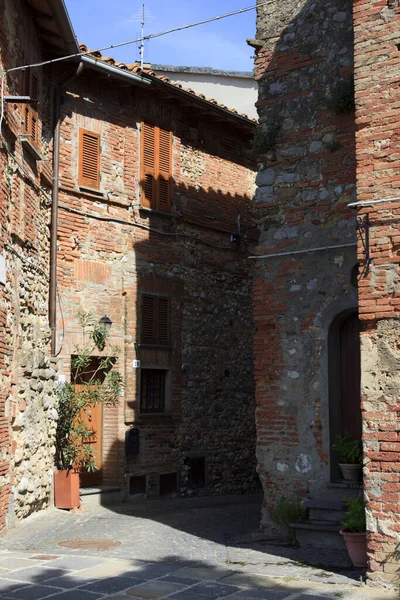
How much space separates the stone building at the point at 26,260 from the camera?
393 inches

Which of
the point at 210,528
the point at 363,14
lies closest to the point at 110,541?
the point at 210,528

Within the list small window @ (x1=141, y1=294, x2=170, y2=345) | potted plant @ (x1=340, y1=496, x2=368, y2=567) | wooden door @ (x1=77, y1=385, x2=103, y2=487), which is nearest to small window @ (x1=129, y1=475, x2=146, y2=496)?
wooden door @ (x1=77, y1=385, x2=103, y2=487)

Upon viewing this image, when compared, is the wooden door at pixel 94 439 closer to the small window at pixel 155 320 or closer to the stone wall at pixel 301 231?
the small window at pixel 155 320

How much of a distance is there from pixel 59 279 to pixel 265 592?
7.18m

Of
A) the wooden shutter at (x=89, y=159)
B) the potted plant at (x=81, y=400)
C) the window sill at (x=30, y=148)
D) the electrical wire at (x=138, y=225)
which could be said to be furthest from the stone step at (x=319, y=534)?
the wooden shutter at (x=89, y=159)

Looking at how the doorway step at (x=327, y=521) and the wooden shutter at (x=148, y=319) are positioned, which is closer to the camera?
the doorway step at (x=327, y=521)

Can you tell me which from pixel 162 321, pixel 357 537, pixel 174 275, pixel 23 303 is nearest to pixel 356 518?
pixel 357 537

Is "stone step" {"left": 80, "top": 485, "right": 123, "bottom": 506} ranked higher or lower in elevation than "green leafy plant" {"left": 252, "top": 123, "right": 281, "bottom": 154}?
lower

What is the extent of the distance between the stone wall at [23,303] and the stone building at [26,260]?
13 millimetres

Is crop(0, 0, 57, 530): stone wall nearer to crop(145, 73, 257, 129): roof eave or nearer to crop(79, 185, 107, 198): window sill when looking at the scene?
crop(79, 185, 107, 198): window sill

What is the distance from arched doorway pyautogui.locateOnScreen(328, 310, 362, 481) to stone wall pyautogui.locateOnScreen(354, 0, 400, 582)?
2.13 m

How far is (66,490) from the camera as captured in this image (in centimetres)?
1180

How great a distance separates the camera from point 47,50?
488 inches

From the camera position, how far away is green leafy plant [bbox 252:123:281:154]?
10297 millimetres
